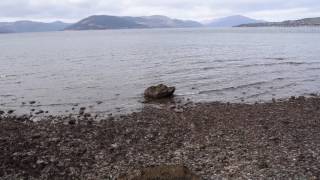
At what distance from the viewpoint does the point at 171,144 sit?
21500 millimetres

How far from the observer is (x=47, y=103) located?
37.0 m

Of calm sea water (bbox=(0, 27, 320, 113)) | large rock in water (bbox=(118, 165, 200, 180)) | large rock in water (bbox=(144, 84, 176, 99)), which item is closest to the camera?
large rock in water (bbox=(118, 165, 200, 180))

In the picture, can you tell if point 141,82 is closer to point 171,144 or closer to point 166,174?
point 171,144

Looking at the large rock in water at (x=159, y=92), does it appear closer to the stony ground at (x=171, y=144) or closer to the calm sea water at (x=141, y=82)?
the calm sea water at (x=141, y=82)

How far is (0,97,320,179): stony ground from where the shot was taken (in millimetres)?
17641

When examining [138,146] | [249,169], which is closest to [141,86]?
[138,146]

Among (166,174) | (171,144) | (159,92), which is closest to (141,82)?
(159,92)

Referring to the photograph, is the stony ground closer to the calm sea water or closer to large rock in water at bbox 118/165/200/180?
large rock in water at bbox 118/165/200/180

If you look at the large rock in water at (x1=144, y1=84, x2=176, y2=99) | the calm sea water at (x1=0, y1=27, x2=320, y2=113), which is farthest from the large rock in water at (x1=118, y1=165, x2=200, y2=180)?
the large rock in water at (x1=144, y1=84, x2=176, y2=99)

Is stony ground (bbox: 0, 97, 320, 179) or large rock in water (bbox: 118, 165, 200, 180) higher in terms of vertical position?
large rock in water (bbox: 118, 165, 200, 180)

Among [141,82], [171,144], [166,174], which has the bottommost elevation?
[171,144]

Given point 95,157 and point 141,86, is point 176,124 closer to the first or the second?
point 95,157

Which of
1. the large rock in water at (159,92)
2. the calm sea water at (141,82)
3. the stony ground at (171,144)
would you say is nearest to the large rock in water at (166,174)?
the stony ground at (171,144)

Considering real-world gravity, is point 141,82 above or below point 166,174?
below
